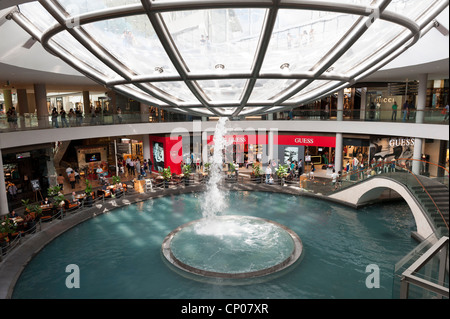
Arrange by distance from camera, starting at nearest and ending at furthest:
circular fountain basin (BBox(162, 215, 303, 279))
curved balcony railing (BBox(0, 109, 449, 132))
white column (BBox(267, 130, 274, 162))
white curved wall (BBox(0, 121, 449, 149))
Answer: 1. circular fountain basin (BBox(162, 215, 303, 279))
2. curved balcony railing (BBox(0, 109, 449, 132))
3. white curved wall (BBox(0, 121, 449, 149))
4. white column (BBox(267, 130, 274, 162))

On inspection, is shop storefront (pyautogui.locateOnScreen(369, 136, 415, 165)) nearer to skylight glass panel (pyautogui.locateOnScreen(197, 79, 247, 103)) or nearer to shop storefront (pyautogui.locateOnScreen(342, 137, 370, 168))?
shop storefront (pyautogui.locateOnScreen(342, 137, 370, 168))

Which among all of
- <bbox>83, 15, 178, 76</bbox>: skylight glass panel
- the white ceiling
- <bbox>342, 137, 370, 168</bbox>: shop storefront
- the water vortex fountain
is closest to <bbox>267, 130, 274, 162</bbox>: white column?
<bbox>342, 137, 370, 168</bbox>: shop storefront

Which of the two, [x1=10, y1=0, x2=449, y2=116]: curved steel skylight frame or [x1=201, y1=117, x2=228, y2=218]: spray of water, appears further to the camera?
[x1=201, y1=117, x2=228, y2=218]: spray of water

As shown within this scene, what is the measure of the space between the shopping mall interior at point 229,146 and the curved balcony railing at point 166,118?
104mm

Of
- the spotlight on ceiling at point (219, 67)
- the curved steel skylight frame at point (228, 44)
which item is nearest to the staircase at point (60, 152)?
the curved steel skylight frame at point (228, 44)

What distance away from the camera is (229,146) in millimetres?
33344

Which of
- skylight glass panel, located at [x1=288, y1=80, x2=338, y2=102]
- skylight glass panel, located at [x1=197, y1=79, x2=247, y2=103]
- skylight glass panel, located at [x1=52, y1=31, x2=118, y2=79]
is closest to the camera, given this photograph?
skylight glass panel, located at [x1=52, y1=31, x2=118, y2=79]

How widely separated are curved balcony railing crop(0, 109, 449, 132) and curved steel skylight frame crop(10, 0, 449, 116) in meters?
11.2

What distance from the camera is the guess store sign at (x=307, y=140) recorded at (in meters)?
28.6

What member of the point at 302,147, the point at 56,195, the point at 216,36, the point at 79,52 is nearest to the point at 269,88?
the point at 216,36

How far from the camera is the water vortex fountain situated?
41.4ft

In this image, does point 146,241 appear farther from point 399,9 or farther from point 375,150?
point 375,150

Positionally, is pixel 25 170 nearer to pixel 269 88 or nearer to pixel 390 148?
pixel 269 88

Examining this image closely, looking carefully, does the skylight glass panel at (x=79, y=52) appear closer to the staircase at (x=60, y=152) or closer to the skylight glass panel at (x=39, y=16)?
the skylight glass panel at (x=39, y=16)
